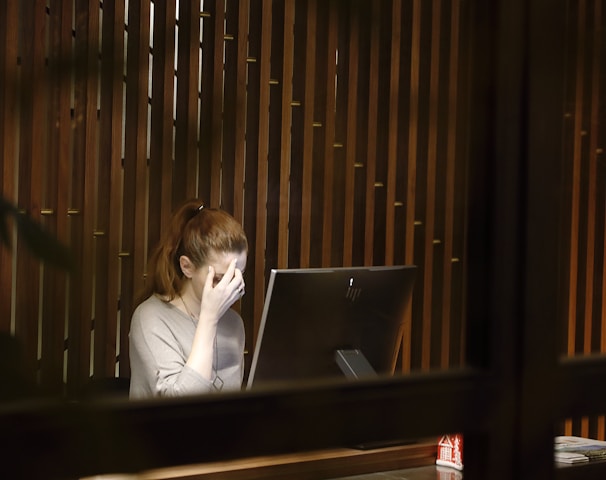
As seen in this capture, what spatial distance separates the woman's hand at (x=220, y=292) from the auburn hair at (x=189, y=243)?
63 mm

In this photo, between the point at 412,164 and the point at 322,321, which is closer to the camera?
the point at 322,321

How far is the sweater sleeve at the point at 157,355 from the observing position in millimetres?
2754

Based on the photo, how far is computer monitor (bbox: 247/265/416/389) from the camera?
2.37 meters

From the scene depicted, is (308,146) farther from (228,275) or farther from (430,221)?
(228,275)

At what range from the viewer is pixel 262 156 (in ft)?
12.2

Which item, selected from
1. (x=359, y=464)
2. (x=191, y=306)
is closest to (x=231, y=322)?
(x=191, y=306)

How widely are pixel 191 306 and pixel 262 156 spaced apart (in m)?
0.90

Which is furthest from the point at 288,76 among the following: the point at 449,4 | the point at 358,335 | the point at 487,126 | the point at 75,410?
the point at 75,410

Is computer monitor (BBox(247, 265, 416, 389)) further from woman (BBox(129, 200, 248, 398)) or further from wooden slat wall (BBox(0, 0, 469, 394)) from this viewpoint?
wooden slat wall (BBox(0, 0, 469, 394))

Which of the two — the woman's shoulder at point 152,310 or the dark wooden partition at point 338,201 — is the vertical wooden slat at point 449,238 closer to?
the woman's shoulder at point 152,310

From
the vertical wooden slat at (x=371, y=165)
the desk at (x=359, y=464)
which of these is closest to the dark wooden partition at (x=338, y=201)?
the desk at (x=359, y=464)

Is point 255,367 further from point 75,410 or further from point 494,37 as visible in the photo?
point 75,410

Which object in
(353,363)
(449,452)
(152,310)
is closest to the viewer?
(353,363)

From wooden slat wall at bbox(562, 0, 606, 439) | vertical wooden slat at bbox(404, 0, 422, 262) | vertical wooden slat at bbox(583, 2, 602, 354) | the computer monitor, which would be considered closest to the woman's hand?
the computer monitor
